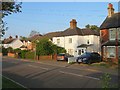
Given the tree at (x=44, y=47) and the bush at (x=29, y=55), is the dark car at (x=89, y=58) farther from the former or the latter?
the bush at (x=29, y=55)

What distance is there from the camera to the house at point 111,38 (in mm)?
39250

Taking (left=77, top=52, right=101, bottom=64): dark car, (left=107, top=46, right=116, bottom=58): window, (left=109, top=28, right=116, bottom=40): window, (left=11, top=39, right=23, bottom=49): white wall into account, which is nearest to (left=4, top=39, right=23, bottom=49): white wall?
(left=11, top=39, right=23, bottom=49): white wall

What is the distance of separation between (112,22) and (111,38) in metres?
2.72

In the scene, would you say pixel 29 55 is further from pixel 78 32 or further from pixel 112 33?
pixel 112 33

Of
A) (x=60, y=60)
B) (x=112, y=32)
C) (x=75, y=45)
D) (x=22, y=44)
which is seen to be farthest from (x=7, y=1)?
(x=22, y=44)

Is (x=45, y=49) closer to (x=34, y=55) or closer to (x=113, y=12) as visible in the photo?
(x=34, y=55)

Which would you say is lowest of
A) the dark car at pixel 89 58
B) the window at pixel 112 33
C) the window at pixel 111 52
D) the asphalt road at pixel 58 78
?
the asphalt road at pixel 58 78

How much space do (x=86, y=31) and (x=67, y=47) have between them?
18.8ft

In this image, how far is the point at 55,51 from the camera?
178ft

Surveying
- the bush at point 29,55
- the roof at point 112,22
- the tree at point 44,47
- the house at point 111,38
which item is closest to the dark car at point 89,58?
the house at point 111,38

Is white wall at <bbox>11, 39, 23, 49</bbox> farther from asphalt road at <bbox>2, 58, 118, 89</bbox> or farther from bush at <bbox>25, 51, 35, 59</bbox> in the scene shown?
asphalt road at <bbox>2, 58, 118, 89</bbox>

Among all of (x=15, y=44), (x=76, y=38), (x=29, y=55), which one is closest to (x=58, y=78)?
(x=29, y=55)

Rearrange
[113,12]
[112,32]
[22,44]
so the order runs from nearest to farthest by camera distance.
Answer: [112,32] < [113,12] < [22,44]

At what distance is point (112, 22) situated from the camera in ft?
138
